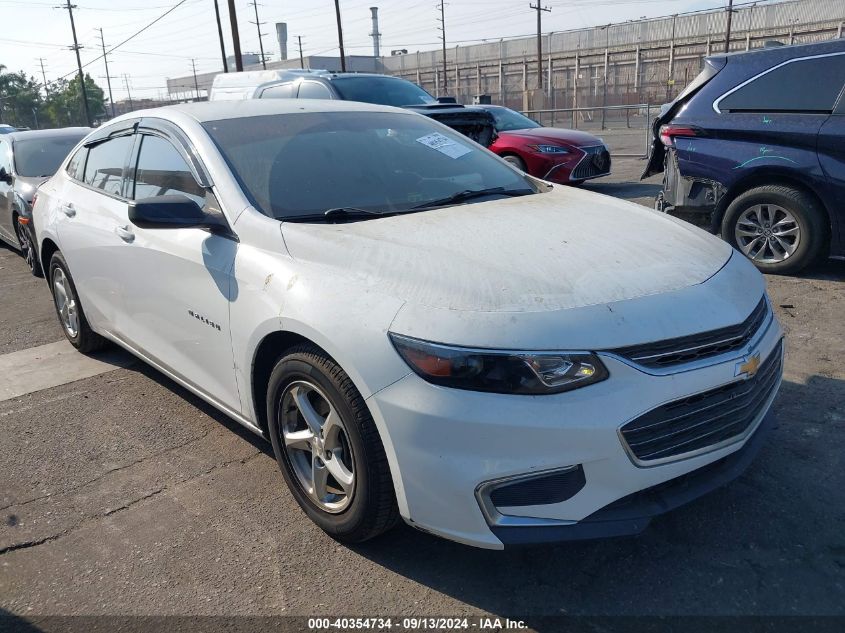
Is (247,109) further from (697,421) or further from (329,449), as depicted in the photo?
(697,421)

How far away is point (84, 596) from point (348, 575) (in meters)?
0.95

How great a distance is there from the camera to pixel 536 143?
1091 centimetres

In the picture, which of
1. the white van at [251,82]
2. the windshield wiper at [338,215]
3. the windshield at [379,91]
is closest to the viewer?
the windshield wiper at [338,215]

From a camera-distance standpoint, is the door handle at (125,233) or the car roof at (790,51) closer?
the door handle at (125,233)

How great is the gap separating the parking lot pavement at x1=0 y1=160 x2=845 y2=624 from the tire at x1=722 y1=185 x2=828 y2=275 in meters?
2.26

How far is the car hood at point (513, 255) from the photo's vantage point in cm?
231

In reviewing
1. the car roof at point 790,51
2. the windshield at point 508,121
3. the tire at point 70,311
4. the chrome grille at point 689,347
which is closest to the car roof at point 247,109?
the tire at point 70,311

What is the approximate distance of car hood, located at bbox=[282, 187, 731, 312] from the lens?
2314 millimetres

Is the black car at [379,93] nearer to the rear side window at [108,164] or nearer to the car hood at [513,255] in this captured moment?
the rear side window at [108,164]

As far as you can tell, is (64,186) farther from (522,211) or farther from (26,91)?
(26,91)

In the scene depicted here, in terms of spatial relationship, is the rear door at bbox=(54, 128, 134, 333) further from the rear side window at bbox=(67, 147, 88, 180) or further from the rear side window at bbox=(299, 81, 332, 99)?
the rear side window at bbox=(299, 81, 332, 99)

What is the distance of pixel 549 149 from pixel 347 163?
8080 mm

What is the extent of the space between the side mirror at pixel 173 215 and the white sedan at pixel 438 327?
0.03ft

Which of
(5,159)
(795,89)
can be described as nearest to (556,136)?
(795,89)
